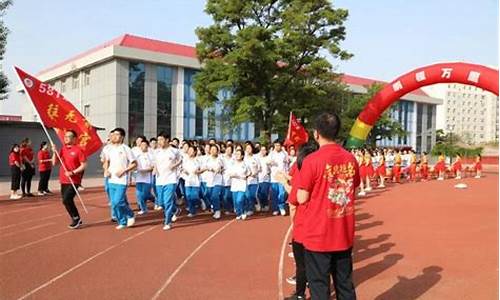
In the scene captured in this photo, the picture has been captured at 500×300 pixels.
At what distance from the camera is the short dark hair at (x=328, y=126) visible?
3.57 meters

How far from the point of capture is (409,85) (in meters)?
16.6

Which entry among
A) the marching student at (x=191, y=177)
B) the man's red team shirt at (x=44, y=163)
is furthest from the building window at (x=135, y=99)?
the marching student at (x=191, y=177)

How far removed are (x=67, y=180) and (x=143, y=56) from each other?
98.5 ft

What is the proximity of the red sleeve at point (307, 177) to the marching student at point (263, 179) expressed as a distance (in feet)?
22.0

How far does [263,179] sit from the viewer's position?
414 inches

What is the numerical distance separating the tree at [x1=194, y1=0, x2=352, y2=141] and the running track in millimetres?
11102

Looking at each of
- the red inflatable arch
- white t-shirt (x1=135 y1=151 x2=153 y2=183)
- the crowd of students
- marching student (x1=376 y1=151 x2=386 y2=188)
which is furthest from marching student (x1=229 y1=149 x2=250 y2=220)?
marching student (x1=376 y1=151 x2=386 y2=188)

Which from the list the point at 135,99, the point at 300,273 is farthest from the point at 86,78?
the point at 300,273

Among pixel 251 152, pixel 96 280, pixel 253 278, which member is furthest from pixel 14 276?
pixel 251 152

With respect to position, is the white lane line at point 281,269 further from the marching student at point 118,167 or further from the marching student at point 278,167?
the marching student at point 118,167

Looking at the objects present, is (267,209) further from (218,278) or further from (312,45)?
(312,45)

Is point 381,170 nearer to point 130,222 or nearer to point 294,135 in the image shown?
point 294,135

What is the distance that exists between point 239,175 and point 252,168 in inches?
20.0

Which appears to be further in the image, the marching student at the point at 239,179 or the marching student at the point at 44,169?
the marching student at the point at 44,169
